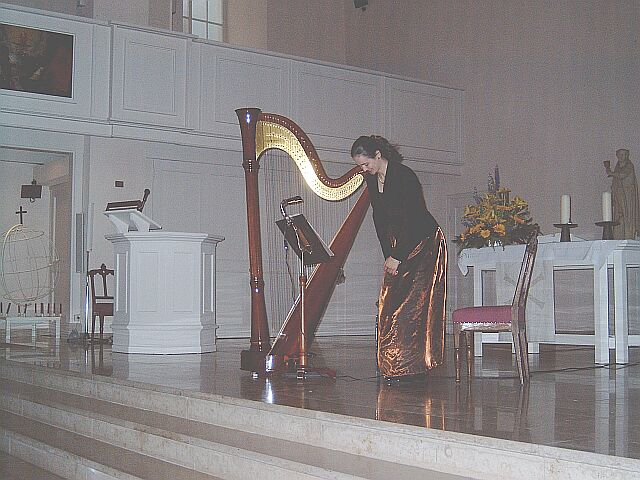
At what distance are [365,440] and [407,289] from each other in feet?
5.70

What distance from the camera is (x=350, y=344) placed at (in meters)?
9.57

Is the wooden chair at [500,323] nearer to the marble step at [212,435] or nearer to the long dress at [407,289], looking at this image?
the long dress at [407,289]

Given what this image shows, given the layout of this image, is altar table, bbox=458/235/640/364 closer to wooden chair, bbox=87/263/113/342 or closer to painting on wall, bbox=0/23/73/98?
wooden chair, bbox=87/263/113/342

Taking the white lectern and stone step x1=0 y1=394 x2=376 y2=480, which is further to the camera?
the white lectern

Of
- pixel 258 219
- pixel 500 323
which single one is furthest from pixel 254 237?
pixel 500 323

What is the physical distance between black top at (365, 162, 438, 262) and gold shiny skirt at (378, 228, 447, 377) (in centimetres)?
7

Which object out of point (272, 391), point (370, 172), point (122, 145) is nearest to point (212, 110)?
point (122, 145)

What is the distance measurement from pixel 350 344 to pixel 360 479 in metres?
6.17

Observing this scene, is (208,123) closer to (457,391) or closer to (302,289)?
(302,289)

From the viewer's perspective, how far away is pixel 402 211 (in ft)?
17.5

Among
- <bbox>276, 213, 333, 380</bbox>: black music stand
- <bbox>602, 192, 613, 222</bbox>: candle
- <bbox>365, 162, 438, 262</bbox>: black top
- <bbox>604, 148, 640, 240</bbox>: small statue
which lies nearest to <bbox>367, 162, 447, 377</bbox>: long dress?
<bbox>365, 162, 438, 262</bbox>: black top

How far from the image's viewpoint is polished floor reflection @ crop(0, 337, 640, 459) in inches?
140

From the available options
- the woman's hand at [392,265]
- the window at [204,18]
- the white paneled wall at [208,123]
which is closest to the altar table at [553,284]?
the woman's hand at [392,265]

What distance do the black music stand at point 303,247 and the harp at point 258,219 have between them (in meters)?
0.16
